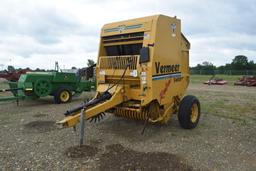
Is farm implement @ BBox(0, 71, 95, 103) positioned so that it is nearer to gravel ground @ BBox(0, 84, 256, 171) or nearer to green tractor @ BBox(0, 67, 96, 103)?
green tractor @ BBox(0, 67, 96, 103)

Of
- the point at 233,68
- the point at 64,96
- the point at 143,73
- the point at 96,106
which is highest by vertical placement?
the point at 233,68

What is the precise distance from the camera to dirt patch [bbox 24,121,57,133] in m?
6.27

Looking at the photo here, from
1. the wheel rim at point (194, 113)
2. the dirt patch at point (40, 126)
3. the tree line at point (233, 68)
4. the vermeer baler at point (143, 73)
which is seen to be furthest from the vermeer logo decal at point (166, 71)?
the tree line at point (233, 68)

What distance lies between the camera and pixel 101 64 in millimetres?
6570

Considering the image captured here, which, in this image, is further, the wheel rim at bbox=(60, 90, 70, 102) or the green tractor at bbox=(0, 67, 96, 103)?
the wheel rim at bbox=(60, 90, 70, 102)

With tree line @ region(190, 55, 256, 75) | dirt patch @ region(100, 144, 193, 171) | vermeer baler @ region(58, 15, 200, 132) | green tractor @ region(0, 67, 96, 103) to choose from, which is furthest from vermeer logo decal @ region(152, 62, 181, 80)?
tree line @ region(190, 55, 256, 75)

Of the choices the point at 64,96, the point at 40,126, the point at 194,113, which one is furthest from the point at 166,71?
the point at 64,96

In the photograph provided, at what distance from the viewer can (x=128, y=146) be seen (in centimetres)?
512

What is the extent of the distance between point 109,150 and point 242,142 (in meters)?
2.80

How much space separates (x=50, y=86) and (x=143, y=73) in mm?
5858

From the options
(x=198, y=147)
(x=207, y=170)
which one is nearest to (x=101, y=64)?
(x=198, y=147)

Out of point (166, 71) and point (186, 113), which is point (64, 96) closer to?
point (166, 71)

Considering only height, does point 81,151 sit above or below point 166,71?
below

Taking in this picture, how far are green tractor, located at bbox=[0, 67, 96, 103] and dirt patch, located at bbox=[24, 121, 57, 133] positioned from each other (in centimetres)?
292
